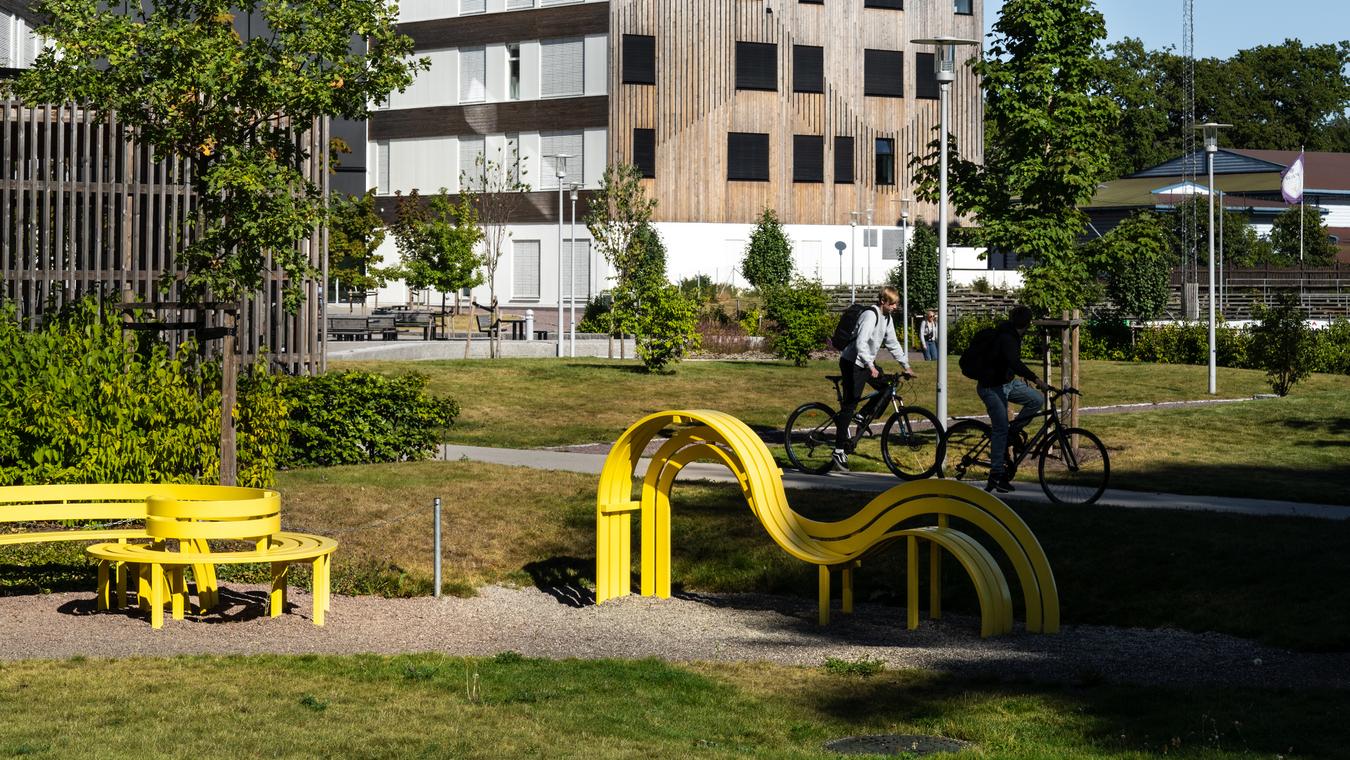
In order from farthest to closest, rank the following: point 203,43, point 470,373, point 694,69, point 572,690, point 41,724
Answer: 1. point 694,69
2. point 470,373
3. point 203,43
4. point 572,690
5. point 41,724

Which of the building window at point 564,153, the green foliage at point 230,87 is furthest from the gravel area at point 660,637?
the building window at point 564,153

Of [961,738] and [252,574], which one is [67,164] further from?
[961,738]

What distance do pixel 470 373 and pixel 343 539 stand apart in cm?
1561

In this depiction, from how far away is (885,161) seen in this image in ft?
199

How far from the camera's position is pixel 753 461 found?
11.9 meters

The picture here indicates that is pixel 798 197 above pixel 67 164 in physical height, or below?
above

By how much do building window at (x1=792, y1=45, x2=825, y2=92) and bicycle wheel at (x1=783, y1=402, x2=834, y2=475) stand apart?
41.3 meters

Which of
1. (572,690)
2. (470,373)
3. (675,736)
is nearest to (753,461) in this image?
(572,690)

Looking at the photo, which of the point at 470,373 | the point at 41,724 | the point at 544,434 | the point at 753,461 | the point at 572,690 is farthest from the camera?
the point at 470,373

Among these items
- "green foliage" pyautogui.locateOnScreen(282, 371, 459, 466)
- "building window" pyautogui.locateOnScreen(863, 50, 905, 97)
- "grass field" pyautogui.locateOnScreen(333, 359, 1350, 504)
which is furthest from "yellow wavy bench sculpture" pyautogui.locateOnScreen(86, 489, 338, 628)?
"building window" pyautogui.locateOnScreen(863, 50, 905, 97)

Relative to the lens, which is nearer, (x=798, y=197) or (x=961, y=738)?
(x=961, y=738)

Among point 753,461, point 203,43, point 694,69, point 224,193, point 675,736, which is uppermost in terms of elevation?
point 694,69

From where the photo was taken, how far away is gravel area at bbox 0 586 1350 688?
978 cm

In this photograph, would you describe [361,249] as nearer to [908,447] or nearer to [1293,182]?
[1293,182]
